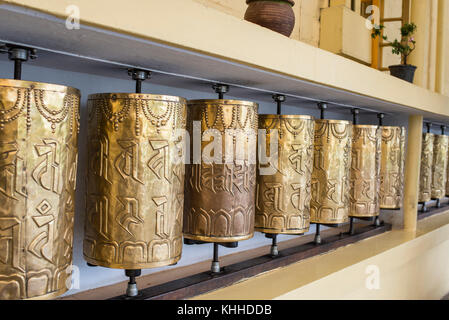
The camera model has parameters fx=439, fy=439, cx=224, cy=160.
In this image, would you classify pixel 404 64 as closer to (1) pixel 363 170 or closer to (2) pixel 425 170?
(2) pixel 425 170

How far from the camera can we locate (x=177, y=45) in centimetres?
76

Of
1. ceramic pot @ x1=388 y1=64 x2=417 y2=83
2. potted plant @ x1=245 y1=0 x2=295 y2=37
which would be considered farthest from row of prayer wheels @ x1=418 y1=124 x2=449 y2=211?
potted plant @ x1=245 y1=0 x2=295 y2=37

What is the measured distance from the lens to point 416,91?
1.83 metres

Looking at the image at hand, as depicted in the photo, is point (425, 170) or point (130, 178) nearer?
point (130, 178)

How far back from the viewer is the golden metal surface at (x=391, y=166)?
1.92 m

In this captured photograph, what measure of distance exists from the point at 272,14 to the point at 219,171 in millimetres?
412

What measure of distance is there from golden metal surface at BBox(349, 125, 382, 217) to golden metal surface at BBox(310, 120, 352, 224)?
21 cm

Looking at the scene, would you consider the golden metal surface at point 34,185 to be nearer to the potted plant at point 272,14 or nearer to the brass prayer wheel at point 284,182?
the potted plant at point 272,14

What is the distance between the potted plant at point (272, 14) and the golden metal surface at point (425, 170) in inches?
61.4

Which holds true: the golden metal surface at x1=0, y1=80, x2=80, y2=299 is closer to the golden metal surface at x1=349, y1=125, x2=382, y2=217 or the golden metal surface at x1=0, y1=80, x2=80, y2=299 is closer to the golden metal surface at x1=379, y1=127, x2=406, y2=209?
the golden metal surface at x1=349, y1=125, x2=382, y2=217

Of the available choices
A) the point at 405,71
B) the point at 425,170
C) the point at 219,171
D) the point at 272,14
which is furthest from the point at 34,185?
the point at 425,170

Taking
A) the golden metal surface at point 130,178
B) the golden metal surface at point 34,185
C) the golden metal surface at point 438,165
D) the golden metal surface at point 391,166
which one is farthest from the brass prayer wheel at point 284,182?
the golden metal surface at point 438,165

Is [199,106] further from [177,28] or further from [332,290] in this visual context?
[332,290]

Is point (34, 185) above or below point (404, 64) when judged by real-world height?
below
